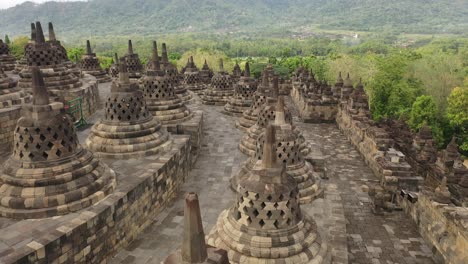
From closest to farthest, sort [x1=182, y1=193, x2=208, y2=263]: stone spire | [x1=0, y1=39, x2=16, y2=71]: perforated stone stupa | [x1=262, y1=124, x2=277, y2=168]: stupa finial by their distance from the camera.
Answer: [x1=182, y1=193, x2=208, y2=263]: stone spire
[x1=262, y1=124, x2=277, y2=168]: stupa finial
[x1=0, y1=39, x2=16, y2=71]: perforated stone stupa

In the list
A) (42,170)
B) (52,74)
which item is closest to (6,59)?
(52,74)

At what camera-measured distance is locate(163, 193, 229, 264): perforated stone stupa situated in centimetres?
445

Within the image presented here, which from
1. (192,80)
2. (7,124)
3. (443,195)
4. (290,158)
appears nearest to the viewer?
(443,195)

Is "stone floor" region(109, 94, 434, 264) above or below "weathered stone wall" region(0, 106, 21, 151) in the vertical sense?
below

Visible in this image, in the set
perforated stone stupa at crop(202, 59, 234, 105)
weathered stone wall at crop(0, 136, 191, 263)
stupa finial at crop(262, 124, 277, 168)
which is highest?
stupa finial at crop(262, 124, 277, 168)

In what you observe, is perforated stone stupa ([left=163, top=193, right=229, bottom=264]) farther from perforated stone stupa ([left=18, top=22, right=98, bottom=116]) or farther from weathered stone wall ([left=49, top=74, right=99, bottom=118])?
weathered stone wall ([left=49, top=74, right=99, bottom=118])

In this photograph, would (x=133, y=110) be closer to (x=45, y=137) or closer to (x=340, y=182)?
(x=45, y=137)

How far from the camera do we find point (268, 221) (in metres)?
6.91

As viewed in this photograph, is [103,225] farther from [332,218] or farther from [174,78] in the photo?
[174,78]

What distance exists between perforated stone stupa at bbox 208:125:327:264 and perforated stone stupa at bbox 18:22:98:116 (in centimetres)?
1155

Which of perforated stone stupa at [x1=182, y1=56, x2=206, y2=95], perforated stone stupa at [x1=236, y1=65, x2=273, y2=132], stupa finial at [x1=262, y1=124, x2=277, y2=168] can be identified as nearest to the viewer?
stupa finial at [x1=262, y1=124, x2=277, y2=168]

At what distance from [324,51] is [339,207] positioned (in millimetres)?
114654

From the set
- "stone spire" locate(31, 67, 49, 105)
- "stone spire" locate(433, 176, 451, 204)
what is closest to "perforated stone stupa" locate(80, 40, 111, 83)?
"stone spire" locate(31, 67, 49, 105)

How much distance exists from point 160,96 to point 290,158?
7881 millimetres
